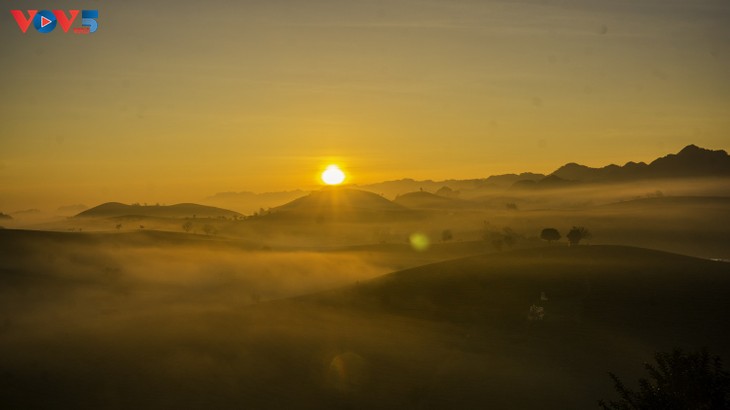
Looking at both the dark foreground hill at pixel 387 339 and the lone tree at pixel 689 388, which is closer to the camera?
the lone tree at pixel 689 388

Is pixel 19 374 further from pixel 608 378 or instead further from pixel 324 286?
pixel 324 286

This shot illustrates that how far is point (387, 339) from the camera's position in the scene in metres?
51.2

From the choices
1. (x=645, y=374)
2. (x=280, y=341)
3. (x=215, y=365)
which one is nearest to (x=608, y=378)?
(x=645, y=374)

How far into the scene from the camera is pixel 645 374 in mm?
42875

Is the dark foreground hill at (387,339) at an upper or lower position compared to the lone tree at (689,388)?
lower

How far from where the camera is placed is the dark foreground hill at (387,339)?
39.5m

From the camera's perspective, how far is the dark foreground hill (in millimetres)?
39531

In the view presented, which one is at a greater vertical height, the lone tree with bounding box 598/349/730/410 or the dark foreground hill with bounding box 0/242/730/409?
the lone tree with bounding box 598/349/730/410

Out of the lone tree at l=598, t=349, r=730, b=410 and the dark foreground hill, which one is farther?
the dark foreground hill

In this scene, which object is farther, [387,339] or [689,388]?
[387,339]

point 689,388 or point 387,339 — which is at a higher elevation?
point 689,388

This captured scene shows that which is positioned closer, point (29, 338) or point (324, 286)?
point (29, 338)

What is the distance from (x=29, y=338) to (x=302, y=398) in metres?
27.6

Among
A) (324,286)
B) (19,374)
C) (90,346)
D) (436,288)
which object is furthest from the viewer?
(324,286)
